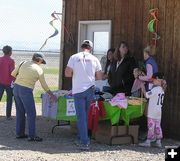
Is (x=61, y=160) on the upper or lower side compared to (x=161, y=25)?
lower

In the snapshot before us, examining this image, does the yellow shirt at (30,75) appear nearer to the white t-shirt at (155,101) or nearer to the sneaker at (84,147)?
the sneaker at (84,147)

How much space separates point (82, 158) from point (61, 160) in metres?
0.39

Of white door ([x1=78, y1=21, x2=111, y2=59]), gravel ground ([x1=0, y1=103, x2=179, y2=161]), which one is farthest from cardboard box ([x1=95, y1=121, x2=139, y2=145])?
white door ([x1=78, y1=21, x2=111, y2=59])

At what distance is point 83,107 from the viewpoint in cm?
715

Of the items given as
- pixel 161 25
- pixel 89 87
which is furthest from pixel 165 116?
pixel 89 87

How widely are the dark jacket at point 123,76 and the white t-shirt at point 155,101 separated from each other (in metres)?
0.94

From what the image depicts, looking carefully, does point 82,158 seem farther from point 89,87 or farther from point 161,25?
point 161,25

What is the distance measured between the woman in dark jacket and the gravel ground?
4.02ft

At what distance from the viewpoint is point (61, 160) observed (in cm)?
626

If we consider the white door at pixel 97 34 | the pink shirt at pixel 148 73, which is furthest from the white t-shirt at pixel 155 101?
the white door at pixel 97 34

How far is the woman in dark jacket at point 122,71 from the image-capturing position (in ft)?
27.7

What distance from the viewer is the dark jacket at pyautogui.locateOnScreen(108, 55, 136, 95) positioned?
8461mm

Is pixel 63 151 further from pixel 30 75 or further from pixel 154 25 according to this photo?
pixel 154 25

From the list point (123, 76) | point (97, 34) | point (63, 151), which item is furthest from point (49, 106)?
point (97, 34)
